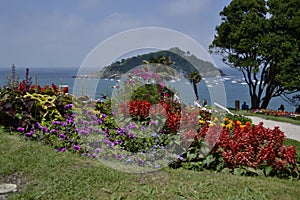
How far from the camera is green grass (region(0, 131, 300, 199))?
9.66 feet

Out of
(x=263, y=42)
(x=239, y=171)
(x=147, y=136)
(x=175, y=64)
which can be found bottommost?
(x=239, y=171)

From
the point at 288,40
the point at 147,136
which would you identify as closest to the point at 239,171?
the point at 147,136

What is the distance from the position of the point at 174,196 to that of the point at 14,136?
2.84 metres

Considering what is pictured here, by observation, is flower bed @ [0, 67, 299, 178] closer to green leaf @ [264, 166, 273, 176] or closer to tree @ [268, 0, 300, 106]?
green leaf @ [264, 166, 273, 176]

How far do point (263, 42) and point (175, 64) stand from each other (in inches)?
478


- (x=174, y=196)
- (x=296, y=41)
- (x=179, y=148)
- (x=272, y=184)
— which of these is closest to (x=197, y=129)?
(x=179, y=148)

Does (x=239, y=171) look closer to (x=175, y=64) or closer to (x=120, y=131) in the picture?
(x=120, y=131)

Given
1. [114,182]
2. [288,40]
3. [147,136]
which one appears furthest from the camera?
[288,40]

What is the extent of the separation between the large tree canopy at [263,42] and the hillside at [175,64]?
11.2 m

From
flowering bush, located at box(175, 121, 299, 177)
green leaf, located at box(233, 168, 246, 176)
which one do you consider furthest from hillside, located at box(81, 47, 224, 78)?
green leaf, located at box(233, 168, 246, 176)

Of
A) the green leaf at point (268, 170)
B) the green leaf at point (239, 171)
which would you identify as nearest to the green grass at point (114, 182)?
the green leaf at point (268, 170)

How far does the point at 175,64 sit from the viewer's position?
5516 mm

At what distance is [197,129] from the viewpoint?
14.9 feet

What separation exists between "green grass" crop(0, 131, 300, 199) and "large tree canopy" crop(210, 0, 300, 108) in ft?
42.5
